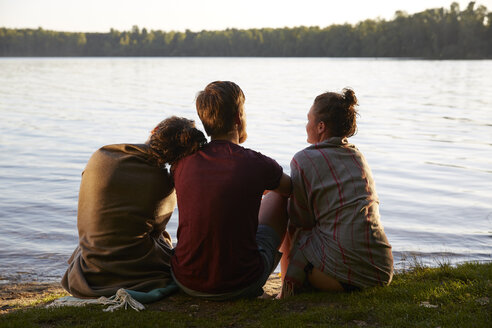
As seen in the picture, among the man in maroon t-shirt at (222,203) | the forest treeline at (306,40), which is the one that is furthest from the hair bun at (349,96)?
the forest treeline at (306,40)

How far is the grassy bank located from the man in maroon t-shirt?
6.4 inches

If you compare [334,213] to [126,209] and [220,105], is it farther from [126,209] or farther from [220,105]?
[126,209]

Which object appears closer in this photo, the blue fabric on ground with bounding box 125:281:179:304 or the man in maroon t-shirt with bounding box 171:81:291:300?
the man in maroon t-shirt with bounding box 171:81:291:300

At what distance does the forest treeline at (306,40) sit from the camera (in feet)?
277

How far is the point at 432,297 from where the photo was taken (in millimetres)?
3627

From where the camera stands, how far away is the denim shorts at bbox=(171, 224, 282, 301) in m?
3.51

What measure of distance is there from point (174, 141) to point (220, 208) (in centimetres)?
50

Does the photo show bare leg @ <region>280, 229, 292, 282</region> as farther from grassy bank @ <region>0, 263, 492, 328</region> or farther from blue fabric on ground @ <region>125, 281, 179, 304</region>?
blue fabric on ground @ <region>125, 281, 179, 304</region>

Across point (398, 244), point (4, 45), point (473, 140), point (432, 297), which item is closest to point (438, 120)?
point (473, 140)

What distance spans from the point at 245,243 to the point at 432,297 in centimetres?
129

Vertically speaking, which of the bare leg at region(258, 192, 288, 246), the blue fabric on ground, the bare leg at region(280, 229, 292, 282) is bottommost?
the blue fabric on ground

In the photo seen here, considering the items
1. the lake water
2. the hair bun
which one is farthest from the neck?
the lake water

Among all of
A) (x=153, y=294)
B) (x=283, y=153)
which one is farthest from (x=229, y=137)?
(x=283, y=153)

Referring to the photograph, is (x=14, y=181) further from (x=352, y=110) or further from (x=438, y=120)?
(x=438, y=120)
